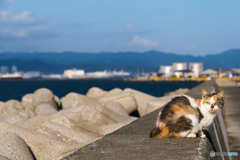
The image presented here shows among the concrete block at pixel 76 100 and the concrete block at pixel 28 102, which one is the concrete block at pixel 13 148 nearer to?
the concrete block at pixel 76 100

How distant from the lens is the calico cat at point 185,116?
14.7ft

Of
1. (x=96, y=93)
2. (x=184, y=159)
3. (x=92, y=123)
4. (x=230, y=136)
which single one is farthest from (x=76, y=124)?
(x=96, y=93)

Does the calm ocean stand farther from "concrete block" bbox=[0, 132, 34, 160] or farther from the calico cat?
the calico cat

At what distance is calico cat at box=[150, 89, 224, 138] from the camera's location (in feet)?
14.7

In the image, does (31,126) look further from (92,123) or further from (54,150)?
(54,150)

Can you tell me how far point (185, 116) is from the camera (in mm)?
4477

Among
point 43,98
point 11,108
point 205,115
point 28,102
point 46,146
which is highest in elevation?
point 205,115

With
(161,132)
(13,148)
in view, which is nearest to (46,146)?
(13,148)

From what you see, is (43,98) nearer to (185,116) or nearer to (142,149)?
(185,116)

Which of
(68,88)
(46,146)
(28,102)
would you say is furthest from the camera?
(68,88)

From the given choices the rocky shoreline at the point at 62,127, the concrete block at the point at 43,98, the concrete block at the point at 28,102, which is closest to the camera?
the rocky shoreline at the point at 62,127

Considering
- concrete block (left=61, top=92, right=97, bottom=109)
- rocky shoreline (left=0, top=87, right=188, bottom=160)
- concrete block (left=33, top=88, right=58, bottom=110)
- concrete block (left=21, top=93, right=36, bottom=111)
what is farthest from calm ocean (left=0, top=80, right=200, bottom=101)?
rocky shoreline (left=0, top=87, right=188, bottom=160)

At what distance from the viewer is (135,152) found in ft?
13.0

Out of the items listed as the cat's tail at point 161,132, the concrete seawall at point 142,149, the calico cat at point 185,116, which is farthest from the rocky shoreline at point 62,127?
the calico cat at point 185,116
